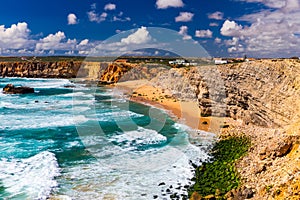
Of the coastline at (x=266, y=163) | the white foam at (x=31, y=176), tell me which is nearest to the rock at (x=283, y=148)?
the coastline at (x=266, y=163)

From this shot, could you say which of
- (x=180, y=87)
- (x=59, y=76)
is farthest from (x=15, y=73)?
(x=180, y=87)

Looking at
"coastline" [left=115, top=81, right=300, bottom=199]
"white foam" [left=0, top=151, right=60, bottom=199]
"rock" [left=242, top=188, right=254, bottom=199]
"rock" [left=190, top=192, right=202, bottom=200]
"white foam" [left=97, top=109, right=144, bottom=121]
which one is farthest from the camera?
"white foam" [left=97, top=109, right=144, bottom=121]

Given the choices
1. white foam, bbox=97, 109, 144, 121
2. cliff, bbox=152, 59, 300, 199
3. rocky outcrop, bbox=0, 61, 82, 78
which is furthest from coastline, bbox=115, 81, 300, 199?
rocky outcrop, bbox=0, 61, 82, 78

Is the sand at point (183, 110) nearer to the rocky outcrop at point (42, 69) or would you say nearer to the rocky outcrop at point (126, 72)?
the rocky outcrop at point (126, 72)

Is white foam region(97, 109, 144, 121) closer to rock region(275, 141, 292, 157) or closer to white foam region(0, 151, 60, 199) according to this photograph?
white foam region(0, 151, 60, 199)

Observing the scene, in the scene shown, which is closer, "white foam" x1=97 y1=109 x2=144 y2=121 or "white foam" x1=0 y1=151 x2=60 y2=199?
"white foam" x1=0 y1=151 x2=60 y2=199

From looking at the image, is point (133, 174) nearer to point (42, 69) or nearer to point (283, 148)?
point (283, 148)

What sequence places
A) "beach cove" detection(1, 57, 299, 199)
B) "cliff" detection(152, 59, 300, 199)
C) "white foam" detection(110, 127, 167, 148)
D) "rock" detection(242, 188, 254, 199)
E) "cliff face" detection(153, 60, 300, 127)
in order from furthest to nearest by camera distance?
1. "white foam" detection(110, 127, 167, 148)
2. "cliff face" detection(153, 60, 300, 127)
3. "beach cove" detection(1, 57, 299, 199)
4. "cliff" detection(152, 59, 300, 199)
5. "rock" detection(242, 188, 254, 199)

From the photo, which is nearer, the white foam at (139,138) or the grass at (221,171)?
the grass at (221,171)
